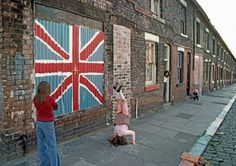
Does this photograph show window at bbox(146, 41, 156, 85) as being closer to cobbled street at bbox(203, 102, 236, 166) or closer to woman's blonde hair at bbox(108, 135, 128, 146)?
cobbled street at bbox(203, 102, 236, 166)

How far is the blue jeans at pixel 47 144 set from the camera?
14.6 ft

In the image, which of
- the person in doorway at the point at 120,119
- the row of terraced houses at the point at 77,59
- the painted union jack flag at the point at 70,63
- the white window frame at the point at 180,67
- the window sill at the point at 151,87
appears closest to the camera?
the row of terraced houses at the point at 77,59

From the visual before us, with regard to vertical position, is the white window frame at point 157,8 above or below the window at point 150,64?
above

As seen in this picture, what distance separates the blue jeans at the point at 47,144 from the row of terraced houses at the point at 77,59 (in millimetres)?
742

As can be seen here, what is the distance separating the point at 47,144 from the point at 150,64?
25.8ft

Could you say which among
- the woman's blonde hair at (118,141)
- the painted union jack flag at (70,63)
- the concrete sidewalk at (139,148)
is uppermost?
the painted union jack flag at (70,63)

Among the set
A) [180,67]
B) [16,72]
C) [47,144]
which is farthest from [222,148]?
[180,67]

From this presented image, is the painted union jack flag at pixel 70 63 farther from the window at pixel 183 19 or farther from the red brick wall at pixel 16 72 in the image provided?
the window at pixel 183 19

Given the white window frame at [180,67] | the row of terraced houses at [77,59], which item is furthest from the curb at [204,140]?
the white window frame at [180,67]

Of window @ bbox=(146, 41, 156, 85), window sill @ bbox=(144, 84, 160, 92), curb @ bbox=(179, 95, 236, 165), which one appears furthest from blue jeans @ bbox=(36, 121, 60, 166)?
window @ bbox=(146, 41, 156, 85)

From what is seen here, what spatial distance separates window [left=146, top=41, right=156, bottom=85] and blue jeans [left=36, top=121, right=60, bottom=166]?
7297mm

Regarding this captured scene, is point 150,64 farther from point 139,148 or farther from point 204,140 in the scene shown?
point 139,148

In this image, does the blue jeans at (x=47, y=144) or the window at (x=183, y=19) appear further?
the window at (x=183, y=19)

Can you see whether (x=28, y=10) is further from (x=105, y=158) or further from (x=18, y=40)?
(x=105, y=158)
